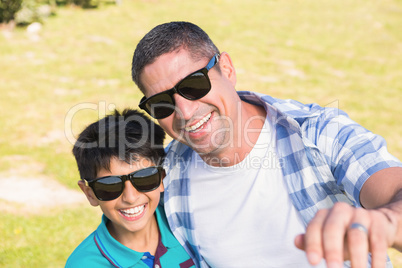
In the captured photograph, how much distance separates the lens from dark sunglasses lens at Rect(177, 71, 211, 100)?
238 centimetres

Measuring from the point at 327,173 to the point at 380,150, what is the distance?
32 centimetres

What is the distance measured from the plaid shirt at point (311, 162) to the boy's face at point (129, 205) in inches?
7.9

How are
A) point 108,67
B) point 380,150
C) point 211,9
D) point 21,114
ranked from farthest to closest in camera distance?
point 211,9, point 108,67, point 21,114, point 380,150

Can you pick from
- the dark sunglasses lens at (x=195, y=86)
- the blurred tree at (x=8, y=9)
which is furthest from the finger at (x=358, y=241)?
the blurred tree at (x=8, y=9)

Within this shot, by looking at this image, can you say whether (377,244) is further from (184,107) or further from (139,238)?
(139,238)

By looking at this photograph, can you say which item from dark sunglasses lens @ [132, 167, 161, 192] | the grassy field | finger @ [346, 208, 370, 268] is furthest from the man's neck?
the grassy field

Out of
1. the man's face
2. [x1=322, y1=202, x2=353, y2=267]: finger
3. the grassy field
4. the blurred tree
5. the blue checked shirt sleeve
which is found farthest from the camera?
the blurred tree

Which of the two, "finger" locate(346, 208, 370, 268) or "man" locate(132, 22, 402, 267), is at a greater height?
"finger" locate(346, 208, 370, 268)

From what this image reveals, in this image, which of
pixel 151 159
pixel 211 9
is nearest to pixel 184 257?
pixel 151 159

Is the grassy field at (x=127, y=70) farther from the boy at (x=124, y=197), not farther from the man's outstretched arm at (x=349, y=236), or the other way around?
the man's outstretched arm at (x=349, y=236)

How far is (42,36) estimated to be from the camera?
1191 cm

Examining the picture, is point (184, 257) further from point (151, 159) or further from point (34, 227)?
point (34, 227)

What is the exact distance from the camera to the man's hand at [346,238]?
3.23ft

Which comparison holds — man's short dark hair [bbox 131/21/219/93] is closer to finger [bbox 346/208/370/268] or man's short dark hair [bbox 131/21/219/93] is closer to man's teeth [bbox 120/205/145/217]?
man's teeth [bbox 120/205/145/217]
